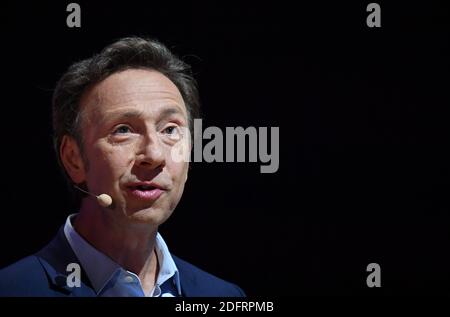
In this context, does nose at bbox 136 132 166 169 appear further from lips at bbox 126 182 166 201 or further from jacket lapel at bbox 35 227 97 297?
jacket lapel at bbox 35 227 97 297

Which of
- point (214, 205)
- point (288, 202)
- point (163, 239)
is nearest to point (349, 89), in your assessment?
point (288, 202)

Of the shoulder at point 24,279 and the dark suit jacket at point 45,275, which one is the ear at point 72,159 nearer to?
the dark suit jacket at point 45,275

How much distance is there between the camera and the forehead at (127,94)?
273 centimetres

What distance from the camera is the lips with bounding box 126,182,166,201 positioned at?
8.86 ft

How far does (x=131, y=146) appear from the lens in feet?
8.91

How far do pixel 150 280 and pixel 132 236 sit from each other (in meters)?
0.19

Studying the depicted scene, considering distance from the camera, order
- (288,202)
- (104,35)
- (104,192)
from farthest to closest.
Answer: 1. (288,202)
2. (104,35)
3. (104,192)

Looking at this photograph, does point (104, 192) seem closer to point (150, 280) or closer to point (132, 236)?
point (132, 236)

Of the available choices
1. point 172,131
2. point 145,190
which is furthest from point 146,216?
point 172,131

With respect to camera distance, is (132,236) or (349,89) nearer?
(132,236)

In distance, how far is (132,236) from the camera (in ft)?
9.12

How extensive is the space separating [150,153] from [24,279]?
1.95 ft

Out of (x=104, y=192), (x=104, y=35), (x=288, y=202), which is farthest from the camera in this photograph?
(x=288, y=202)

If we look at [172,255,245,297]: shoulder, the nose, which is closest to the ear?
the nose
